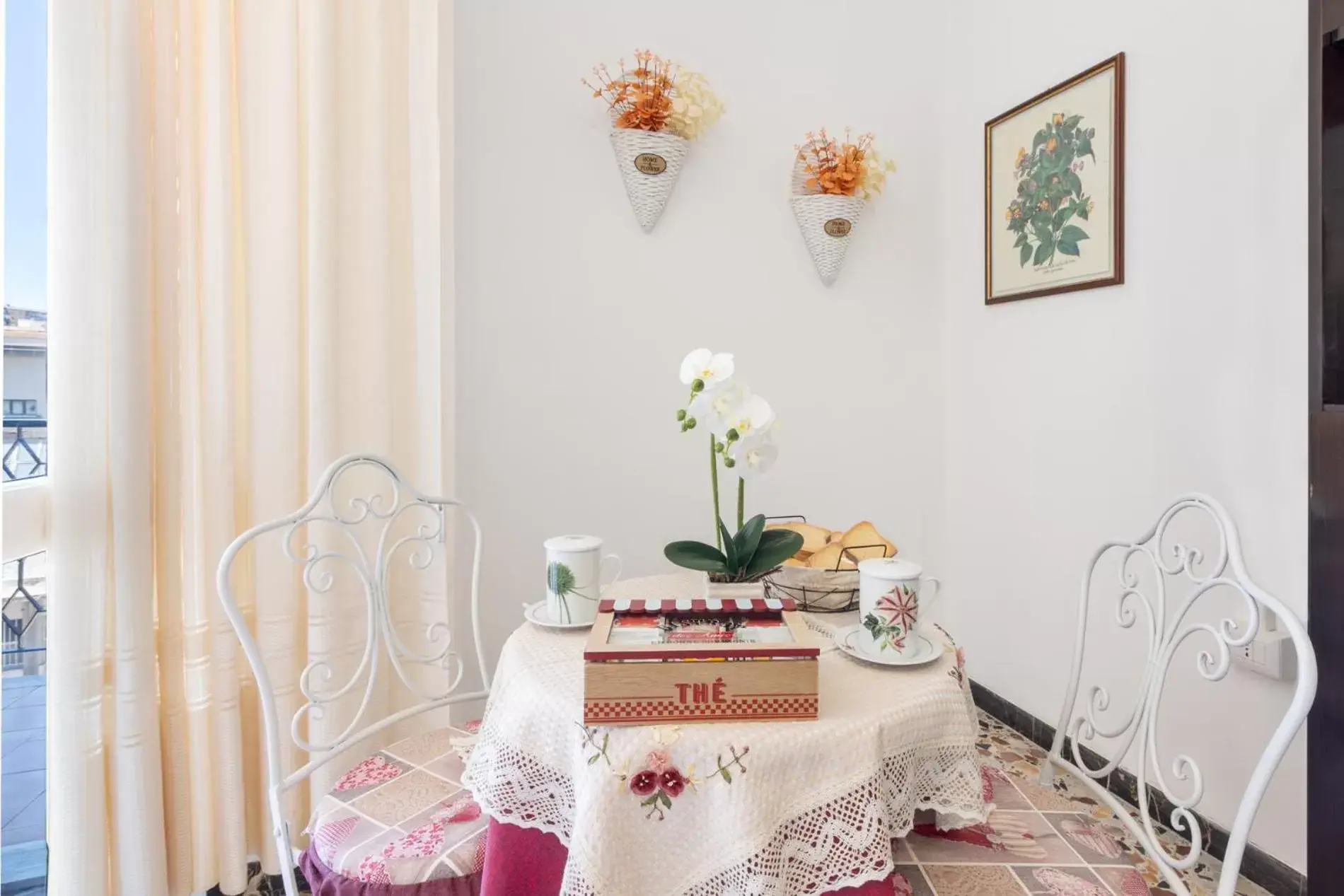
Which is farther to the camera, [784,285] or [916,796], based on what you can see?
[784,285]

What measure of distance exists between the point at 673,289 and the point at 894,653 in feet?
4.86

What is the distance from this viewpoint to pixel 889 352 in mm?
2545

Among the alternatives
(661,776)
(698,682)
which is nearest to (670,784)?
(661,776)

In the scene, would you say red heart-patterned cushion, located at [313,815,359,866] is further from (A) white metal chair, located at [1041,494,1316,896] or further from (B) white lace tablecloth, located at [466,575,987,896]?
(A) white metal chair, located at [1041,494,1316,896]

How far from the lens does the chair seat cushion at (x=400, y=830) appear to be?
1.12m

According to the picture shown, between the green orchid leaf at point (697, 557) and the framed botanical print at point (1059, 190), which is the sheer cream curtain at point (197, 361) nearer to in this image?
the green orchid leaf at point (697, 557)

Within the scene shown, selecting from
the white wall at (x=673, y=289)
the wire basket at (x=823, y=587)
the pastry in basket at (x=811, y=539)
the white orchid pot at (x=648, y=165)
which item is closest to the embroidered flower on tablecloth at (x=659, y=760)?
the wire basket at (x=823, y=587)

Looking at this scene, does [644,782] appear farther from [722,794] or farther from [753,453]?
[753,453]

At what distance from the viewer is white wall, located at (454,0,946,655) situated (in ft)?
7.06

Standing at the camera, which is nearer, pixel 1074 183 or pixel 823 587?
pixel 823 587

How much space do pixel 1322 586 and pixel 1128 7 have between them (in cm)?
149

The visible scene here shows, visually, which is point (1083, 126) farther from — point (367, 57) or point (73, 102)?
point (73, 102)

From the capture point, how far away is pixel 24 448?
54.7 inches

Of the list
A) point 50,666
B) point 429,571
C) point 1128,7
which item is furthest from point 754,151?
point 50,666
